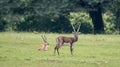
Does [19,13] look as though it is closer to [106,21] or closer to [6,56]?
[106,21]

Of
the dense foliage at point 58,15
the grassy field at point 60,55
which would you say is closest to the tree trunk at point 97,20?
the dense foliage at point 58,15

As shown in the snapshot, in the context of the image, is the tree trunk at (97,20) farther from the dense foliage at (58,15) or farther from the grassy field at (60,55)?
the grassy field at (60,55)

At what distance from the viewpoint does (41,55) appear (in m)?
22.4

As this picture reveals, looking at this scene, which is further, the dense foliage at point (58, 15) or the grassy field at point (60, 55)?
the dense foliage at point (58, 15)

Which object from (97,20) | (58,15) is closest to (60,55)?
(58,15)

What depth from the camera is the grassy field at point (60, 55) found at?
1977cm

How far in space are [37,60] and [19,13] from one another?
23566mm

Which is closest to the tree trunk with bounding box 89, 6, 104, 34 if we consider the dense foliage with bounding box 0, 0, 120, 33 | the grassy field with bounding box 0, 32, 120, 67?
the dense foliage with bounding box 0, 0, 120, 33

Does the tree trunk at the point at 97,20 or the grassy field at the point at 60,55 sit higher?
the grassy field at the point at 60,55

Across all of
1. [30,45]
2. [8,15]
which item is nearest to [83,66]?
[30,45]

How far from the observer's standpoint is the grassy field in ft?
64.8

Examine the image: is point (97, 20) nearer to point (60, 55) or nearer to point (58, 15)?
point (58, 15)

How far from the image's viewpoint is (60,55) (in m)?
22.5

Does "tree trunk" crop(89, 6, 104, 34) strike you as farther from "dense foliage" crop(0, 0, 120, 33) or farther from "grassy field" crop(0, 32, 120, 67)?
"grassy field" crop(0, 32, 120, 67)
